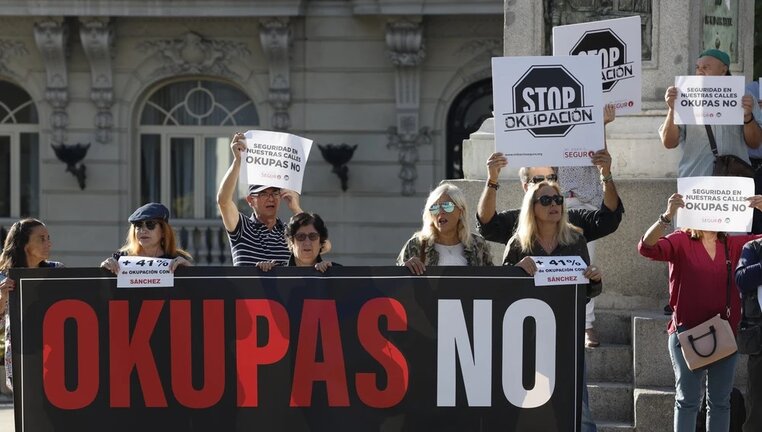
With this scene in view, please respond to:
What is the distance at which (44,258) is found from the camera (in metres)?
7.50

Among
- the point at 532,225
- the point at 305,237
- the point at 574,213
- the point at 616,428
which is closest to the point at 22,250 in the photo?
the point at 305,237

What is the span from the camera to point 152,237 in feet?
23.1

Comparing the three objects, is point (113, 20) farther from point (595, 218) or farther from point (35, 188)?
point (595, 218)

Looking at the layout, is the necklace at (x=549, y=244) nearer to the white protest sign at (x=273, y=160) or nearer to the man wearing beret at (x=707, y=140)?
the man wearing beret at (x=707, y=140)

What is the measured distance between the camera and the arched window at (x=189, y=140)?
21.0 meters

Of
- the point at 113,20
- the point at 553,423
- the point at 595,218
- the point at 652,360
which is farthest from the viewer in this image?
the point at 113,20

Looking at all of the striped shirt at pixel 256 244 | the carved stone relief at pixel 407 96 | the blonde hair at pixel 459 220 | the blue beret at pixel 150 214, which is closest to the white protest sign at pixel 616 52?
the blonde hair at pixel 459 220

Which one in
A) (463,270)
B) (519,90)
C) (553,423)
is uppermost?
(519,90)

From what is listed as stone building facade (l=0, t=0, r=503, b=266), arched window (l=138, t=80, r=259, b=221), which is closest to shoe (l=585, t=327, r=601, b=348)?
stone building facade (l=0, t=0, r=503, b=266)

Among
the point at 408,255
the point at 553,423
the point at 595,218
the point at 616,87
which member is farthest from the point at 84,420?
the point at 616,87

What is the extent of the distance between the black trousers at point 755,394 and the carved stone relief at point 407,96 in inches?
520

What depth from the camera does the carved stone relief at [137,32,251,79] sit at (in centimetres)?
2059

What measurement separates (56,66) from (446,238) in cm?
1447

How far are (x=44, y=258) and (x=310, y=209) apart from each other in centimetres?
1320
